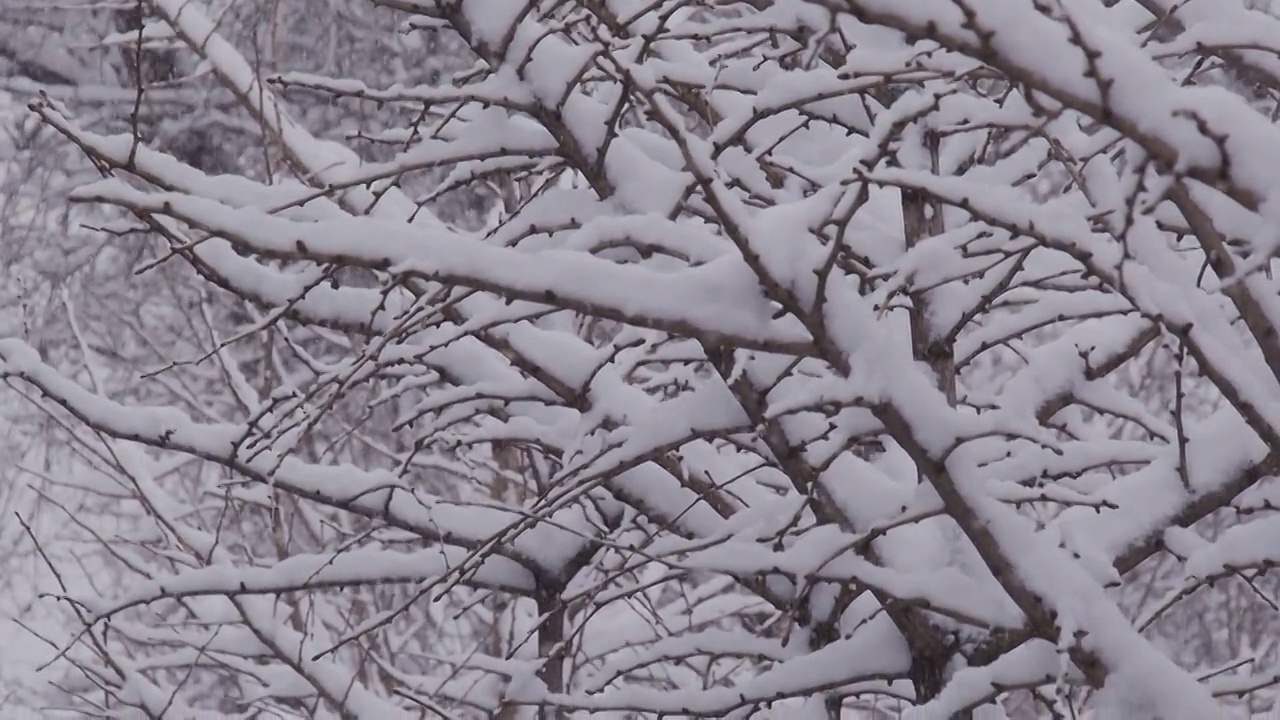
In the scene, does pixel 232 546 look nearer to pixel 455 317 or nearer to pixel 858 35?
pixel 455 317

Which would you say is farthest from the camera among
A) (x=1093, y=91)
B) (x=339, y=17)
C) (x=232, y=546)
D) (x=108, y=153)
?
(x=339, y=17)

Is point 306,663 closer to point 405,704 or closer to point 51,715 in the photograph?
point 405,704

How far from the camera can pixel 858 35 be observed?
3.06 m

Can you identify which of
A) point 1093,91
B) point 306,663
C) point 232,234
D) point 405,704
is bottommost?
point 1093,91

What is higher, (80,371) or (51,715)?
(80,371)

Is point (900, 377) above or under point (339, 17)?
under

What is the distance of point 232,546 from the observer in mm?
7262

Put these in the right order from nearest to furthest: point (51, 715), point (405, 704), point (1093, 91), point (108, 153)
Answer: point (1093, 91) → point (108, 153) → point (405, 704) → point (51, 715)

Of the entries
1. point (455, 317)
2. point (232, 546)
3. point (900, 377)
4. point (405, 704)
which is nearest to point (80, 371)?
point (232, 546)

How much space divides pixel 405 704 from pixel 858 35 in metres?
3.08

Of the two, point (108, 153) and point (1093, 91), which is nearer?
point (1093, 91)

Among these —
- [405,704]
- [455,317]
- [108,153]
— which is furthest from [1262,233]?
[405,704]

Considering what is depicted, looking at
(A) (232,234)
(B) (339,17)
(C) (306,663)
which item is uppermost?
(B) (339,17)

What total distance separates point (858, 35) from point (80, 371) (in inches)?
241
